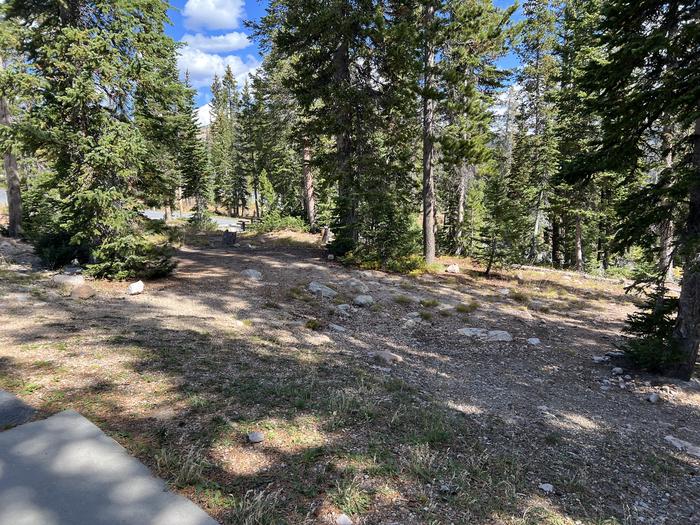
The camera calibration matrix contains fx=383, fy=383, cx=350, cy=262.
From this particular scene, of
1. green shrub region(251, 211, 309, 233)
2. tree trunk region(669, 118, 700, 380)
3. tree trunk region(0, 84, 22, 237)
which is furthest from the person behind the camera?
green shrub region(251, 211, 309, 233)

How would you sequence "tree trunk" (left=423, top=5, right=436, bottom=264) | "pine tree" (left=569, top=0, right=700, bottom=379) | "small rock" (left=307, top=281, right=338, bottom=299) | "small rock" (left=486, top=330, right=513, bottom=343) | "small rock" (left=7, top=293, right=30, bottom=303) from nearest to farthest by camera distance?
"pine tree" (left=569, top=0, right=700, bottom=379)
"small rock" (left=7, top=293, right=30, bottom=303)
"small rock" (left=486, top=330, right=513, bottom=343)
"small rock" (left=307, top=281, right=338, bottom=299)
"tree trunk" (left=423, top=5, right=436, bottom=264)

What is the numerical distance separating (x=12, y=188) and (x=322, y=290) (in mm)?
17329

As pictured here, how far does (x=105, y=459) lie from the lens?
3068 millimetres

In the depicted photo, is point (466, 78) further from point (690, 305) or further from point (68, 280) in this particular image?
point (68, 280)

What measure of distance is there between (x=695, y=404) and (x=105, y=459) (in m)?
8.79

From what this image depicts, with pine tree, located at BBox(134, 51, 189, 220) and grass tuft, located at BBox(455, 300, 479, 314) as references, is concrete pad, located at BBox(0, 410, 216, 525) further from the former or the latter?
grass tuft, located at BBox(455, 300, 479, 314)

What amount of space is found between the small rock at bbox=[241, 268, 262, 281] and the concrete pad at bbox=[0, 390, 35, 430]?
29.9ft

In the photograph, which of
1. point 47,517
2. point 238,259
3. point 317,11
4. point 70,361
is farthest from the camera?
point 238,259

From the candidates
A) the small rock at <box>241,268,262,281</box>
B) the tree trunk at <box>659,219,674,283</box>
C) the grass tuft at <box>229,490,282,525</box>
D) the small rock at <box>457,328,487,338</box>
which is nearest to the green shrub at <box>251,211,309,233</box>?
the small rock at <box>241,268,262,281</box>

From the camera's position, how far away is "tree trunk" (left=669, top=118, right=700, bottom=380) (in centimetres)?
703

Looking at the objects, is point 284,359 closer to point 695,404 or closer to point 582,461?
point 582,461

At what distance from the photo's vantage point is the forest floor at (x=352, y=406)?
3408 mm

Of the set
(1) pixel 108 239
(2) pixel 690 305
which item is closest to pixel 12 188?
(1) pixel 108 239

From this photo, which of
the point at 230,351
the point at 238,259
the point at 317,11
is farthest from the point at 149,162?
the point at 317,11
